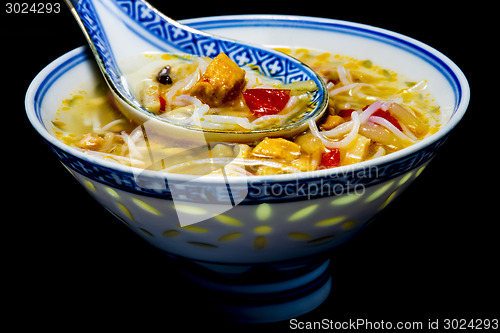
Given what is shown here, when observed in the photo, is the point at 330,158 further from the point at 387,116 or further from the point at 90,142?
the point at 90,142

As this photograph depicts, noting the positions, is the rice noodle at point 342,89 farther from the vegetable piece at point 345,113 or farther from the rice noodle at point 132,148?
the rice noodle at point 132,148

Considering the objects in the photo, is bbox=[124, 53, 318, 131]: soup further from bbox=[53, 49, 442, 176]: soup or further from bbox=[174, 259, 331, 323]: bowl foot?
bbox=[174, 259, 331, 323]: bowl foot

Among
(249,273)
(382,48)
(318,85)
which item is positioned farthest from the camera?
(382,48)

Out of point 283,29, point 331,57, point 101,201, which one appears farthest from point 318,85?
point 101,201

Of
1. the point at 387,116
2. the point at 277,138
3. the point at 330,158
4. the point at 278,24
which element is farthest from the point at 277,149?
the point at 278,24

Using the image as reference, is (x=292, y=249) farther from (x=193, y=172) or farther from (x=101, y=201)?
(x=101, y=201)

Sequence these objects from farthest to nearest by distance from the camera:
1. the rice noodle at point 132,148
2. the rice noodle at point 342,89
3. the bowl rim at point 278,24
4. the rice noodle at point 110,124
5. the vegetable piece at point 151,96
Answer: the rice noodle at point 342,89, the vegetable piece at point 151,96, the rice noodle at point 110,124, the rice noodle at point 132,148, the bowl rim at point 278,24

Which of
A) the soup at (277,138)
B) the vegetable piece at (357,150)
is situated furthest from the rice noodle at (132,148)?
the vegetable piece at (357,150)
